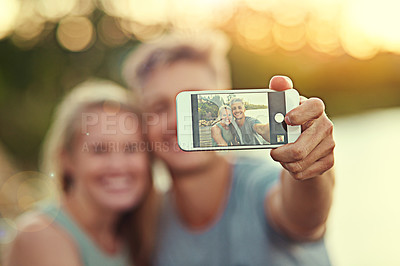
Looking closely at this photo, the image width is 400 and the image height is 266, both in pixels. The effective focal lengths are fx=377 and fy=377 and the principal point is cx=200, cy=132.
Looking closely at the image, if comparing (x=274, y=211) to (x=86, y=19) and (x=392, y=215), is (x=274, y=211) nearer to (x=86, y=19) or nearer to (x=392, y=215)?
(x=392, y=215)

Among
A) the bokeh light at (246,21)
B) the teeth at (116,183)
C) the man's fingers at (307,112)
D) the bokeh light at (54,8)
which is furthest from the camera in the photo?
the bokeh light at (54,8)

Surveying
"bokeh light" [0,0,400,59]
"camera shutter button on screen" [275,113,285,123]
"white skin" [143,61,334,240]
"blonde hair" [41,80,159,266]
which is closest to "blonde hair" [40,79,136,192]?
"blonde hair" [41,80,159,266]

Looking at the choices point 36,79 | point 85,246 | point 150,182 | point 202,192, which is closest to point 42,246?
point 85,246

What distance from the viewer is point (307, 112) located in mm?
762

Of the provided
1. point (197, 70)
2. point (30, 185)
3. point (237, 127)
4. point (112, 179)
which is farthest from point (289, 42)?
point (30, 185)

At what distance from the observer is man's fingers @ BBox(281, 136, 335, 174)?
78cm

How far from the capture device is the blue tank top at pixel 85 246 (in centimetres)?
136

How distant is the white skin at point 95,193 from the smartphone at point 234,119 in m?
0.58

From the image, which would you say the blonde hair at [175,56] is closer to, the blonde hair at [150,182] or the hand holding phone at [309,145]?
the blonde hair at [150,182]

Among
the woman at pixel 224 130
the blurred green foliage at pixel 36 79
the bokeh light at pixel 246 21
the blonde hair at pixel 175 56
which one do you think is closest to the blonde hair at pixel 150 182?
the blonde hair at pixel 175 56

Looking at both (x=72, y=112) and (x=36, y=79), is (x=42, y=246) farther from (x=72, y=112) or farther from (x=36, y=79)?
(x=36, y=79)

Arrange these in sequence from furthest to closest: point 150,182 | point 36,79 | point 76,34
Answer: point 36,79 → point 76,34 → point 150,182

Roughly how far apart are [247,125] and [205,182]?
1.97ft

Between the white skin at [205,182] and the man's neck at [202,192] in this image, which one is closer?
the white skin at [205,182]
